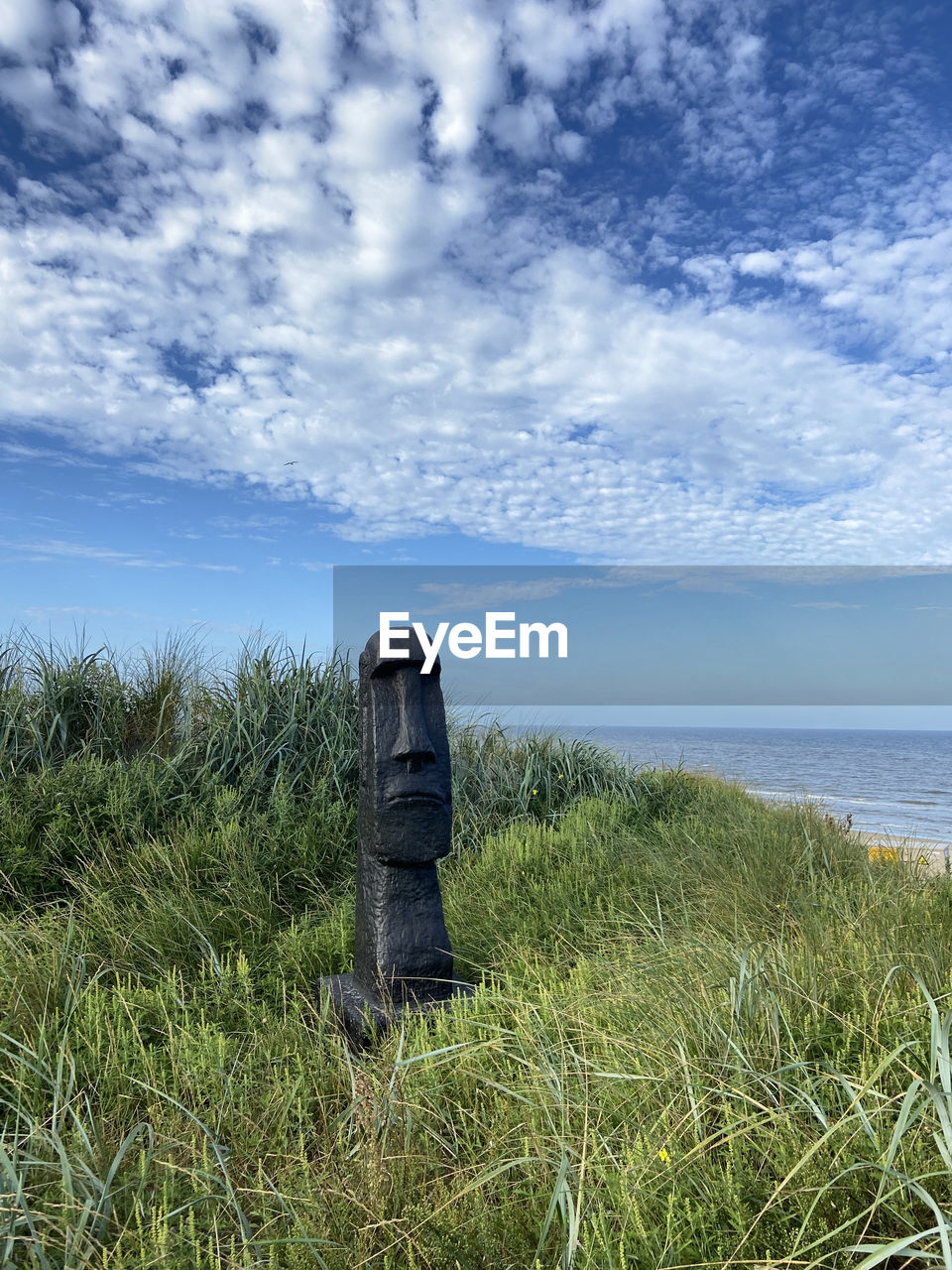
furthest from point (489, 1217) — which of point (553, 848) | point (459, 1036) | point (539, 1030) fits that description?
point (553, 848)

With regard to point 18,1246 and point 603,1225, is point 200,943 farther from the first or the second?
point 603,1225

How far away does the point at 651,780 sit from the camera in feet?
29.4

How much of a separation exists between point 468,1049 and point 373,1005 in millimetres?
926

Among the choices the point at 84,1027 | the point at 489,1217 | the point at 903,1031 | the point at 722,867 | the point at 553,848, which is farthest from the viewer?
the point at 553,848

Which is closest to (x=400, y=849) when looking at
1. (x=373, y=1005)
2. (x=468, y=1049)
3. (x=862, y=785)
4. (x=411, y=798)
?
(x=411, y=798)

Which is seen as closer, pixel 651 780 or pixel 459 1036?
pixel 459 1036

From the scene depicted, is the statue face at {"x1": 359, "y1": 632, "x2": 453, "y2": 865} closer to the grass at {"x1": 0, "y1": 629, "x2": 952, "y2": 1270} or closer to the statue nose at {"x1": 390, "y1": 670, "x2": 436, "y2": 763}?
the statue nose at {"x1": 390, "y1": 670, "x2": 436, "y2": 763}

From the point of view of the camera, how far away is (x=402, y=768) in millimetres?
3830

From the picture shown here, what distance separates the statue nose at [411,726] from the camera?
3783mm

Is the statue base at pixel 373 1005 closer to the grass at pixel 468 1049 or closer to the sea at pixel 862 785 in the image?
the grass at pixel 468 1049

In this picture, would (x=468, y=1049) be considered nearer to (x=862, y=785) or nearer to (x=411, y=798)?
(x=411, y=798)

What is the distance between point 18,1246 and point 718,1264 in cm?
173

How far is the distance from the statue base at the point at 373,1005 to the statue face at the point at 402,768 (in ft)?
1.99

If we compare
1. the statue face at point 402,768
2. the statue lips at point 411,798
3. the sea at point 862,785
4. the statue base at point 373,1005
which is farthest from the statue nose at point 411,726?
the sea at point 862,785
